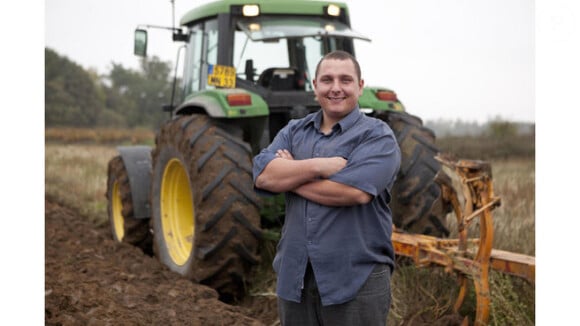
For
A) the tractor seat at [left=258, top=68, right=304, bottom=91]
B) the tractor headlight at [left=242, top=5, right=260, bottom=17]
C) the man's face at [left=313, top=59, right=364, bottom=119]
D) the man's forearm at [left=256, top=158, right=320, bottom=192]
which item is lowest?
the man's forearm at [left=256, top=158, right=320, bottom=192]

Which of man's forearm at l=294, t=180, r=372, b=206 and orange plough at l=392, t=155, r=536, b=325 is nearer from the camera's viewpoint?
man's forearm at l=294, t=180, r=372, b=206

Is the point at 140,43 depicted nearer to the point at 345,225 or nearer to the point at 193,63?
the point at 193,63

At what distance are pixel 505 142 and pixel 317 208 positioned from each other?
762 cm

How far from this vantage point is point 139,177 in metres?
6.16

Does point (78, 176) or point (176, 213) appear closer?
point (176, 213)

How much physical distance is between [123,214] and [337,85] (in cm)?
422

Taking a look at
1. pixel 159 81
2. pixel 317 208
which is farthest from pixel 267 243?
pixel 159 81

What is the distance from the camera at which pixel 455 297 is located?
410 cm

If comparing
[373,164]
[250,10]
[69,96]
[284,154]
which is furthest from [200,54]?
[69,96]

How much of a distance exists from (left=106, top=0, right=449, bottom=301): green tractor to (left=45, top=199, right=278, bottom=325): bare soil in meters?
0.18

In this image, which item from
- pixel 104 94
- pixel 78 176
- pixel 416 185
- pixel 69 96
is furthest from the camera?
pixel 104 94

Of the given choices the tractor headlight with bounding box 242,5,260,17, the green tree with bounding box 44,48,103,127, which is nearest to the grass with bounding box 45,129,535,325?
the tractor headlight with bounding box 242,5,260,17

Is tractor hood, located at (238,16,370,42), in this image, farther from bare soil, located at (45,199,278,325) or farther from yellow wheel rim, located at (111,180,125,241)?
yellow wheel rim, located at (111,180,125,241)

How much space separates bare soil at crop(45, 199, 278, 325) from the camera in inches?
155
